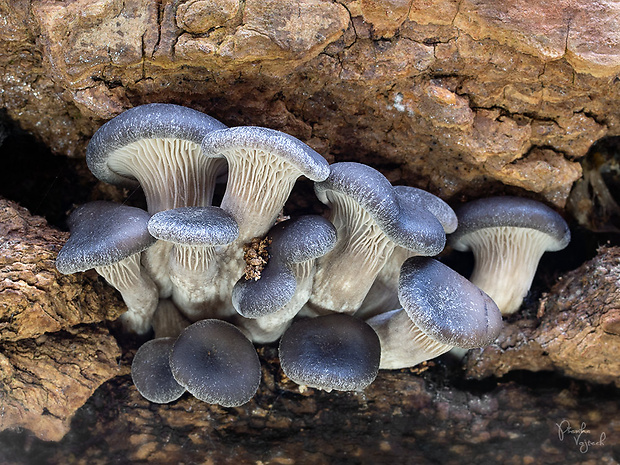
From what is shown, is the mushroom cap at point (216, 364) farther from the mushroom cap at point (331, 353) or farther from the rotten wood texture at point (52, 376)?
the rotten wood texture at point (52, 376)

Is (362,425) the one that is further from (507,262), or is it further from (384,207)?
(384,207)

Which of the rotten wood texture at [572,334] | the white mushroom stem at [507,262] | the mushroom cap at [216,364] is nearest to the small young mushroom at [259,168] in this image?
the mushroom cap at [216,364]

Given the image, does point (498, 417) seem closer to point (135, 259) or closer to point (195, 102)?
point (135, 259)

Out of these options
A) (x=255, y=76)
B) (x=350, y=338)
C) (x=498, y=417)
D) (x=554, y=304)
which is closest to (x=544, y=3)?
(x=255, y=76)

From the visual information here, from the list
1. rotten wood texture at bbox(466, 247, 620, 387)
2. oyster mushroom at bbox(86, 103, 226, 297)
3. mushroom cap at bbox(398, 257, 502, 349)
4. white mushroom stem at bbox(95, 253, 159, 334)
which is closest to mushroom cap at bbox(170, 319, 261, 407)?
white mushroom stem at bbox(95, 253, 159, 334)

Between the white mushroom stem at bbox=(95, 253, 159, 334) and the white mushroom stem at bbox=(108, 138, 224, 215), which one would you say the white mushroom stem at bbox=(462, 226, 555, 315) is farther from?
the white mushroom stem at bbox=(95, 253, 159, 334)

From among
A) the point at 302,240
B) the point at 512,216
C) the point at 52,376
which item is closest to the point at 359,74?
the point at 302,240

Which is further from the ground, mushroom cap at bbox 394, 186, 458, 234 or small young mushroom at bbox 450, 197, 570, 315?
mushroom cap at bbox 394, 186, 458, 234
